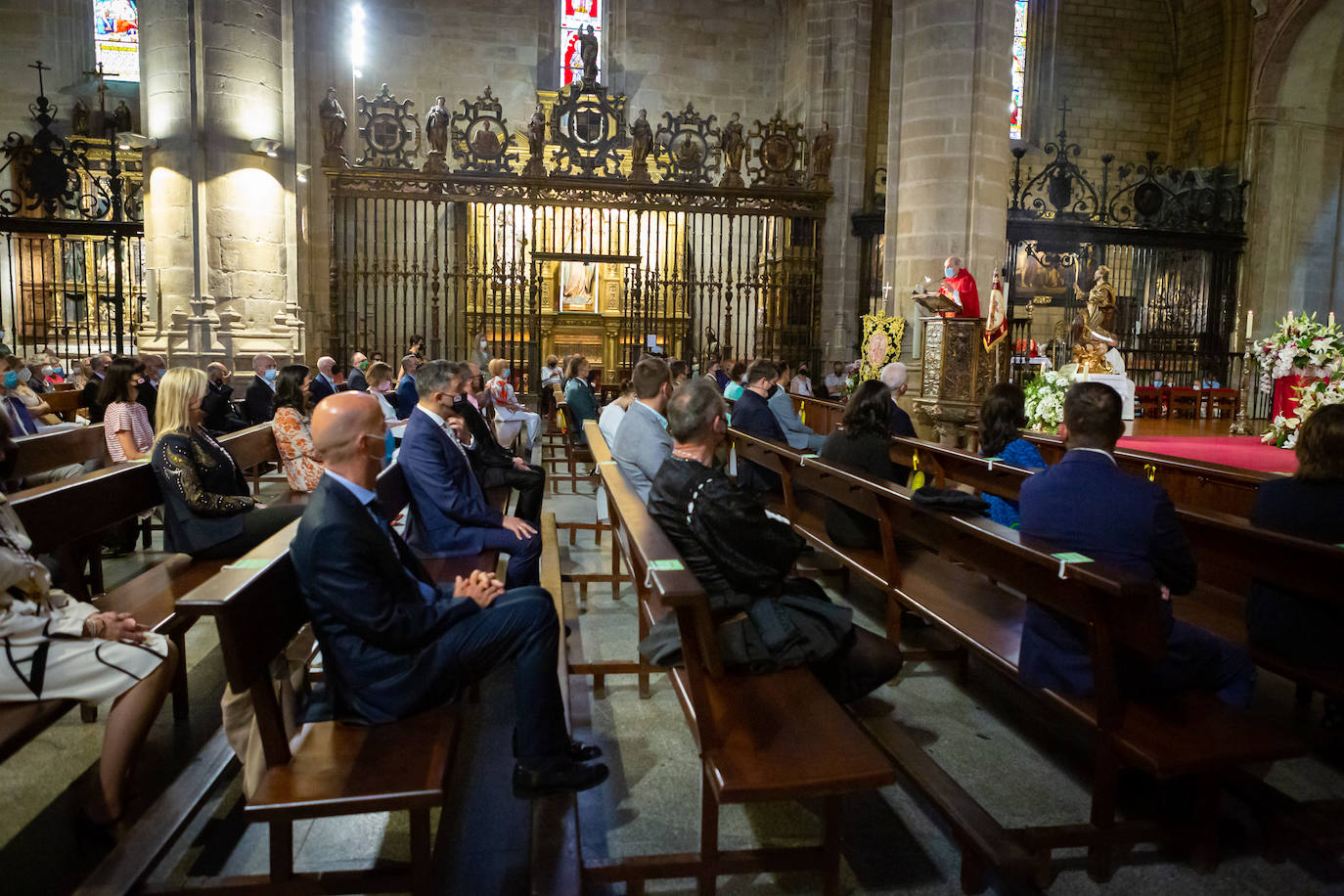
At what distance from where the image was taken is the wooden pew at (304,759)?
6.56ft

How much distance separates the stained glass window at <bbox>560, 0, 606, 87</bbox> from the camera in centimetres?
1798

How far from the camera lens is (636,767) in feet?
10.1

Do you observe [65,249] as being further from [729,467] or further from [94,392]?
[729,467]

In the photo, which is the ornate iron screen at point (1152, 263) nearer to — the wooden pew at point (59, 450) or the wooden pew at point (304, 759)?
the wooden pew at point (59, 450)

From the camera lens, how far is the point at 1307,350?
259 inches

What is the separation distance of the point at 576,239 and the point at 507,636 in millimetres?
15247

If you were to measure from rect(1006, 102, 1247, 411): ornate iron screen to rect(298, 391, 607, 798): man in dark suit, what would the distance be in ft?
41.9

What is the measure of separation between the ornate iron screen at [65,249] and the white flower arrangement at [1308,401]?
12.5 metres

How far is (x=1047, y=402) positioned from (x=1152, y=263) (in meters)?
10.4

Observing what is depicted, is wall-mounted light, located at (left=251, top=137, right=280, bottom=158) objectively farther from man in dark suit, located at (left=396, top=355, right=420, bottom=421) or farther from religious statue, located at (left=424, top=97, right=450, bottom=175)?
man in dark suit, located at (left=396, top=355, right=420, bottom=421)

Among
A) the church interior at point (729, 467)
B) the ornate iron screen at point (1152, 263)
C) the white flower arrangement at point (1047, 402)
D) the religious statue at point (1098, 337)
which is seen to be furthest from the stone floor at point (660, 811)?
the ornate iron screen at point (1152, 263)

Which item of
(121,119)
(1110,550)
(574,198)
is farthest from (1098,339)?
(121,119)

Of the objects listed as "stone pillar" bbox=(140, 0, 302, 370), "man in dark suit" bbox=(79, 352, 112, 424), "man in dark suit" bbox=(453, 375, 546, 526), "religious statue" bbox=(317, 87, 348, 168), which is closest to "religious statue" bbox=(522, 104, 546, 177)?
"religious statue" bbox=(317, 87, 348, 168)

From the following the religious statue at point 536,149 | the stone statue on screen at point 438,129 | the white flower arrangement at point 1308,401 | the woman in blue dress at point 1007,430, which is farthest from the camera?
the religious statue at point 536,149
